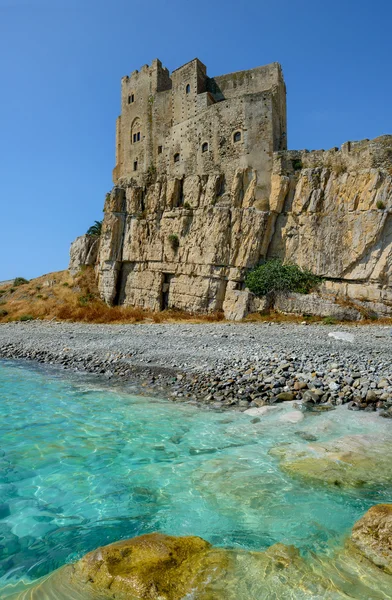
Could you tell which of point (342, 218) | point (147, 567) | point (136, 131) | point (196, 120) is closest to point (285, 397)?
point (147, 567)

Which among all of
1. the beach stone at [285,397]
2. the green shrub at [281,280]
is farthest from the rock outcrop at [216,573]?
the green shrub at [281,280]

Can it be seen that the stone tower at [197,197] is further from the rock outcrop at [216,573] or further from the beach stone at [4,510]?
the rock outcrop at [216,573]

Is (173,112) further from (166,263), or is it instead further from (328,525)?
(328,525)

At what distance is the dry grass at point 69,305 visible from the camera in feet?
88.7

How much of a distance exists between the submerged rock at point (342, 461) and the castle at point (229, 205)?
17077 mm

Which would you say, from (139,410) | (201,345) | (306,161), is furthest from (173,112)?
(139,410)

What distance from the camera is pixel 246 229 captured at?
26219 mm

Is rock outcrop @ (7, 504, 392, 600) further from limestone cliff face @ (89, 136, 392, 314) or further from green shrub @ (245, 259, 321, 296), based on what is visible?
Result: green shrub @ (245, 259, 321, 296)

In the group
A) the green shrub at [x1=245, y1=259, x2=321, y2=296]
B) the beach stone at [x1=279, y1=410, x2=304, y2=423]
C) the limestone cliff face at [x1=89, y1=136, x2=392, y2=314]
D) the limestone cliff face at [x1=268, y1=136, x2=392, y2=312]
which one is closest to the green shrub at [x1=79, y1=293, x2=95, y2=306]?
the limestone cliff face at [x1=89, y1=136, x2=392, y2=314]

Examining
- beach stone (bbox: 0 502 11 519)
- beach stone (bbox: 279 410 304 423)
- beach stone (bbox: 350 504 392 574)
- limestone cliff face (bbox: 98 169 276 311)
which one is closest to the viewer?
beach stone (bbox: 350 504 392 574)

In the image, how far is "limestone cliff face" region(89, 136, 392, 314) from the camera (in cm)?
2272

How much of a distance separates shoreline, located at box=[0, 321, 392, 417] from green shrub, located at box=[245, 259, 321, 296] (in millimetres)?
5880

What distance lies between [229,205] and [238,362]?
18.3 metres

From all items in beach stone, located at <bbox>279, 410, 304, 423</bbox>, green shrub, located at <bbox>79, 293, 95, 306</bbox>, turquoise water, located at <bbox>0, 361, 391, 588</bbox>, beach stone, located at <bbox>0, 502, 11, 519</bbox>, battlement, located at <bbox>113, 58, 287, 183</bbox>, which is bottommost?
beach stone, located at <bbox>0, 502, 11, 519</bbox>
